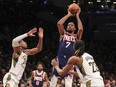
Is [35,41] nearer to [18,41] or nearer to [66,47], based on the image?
[66,47]

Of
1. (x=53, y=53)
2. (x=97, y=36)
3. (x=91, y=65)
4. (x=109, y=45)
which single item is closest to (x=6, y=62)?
(x=53, y=53)

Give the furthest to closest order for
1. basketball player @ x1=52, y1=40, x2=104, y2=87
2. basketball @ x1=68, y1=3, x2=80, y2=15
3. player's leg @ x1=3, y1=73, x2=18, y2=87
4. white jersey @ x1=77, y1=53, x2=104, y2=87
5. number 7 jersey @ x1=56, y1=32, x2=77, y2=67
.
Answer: number 7 jersey @ x1=56, y1=32, x2=77, y2=67, basketball @ x1=68, y1=3, x2=80, y2=15, player's leg @ x1=3, y1=73, x2=18, y2=87, white jersey @ x1=77, y1=53, x2=104, y2=87, basketball player @ x1=52, y1=40, x2=104, y2=87

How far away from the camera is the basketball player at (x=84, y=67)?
24.5 ft

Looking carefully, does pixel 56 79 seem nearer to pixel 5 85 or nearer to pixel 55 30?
pixel 5 85

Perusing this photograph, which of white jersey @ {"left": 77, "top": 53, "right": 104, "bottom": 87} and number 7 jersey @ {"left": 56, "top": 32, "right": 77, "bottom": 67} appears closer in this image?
white jersey @ {"left": 77, "top": 53, "right": 104, "bottom": 87}

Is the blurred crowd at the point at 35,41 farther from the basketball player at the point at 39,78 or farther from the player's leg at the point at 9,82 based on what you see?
the player's leg at the point at 9,82

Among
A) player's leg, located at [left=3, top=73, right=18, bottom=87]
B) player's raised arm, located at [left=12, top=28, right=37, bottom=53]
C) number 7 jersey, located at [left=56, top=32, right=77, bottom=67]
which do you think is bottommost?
player's leg, located at [left=3, top=73, right=18, bottom=87]

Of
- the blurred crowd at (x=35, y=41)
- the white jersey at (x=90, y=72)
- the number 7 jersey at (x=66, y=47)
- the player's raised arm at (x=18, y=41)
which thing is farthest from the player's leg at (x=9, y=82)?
the blurred crowd at (x=35, y=41)

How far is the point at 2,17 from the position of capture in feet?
77.3

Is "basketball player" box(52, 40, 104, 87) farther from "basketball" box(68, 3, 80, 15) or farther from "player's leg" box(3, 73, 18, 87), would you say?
"basketball" box(68, 3, 80, 15)

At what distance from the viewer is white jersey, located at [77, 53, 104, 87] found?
7.64 metres

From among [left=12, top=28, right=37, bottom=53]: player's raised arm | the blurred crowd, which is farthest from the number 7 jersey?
the blurred crowd

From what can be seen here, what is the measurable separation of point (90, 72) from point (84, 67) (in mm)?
160

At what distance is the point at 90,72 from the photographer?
7.68 metres
